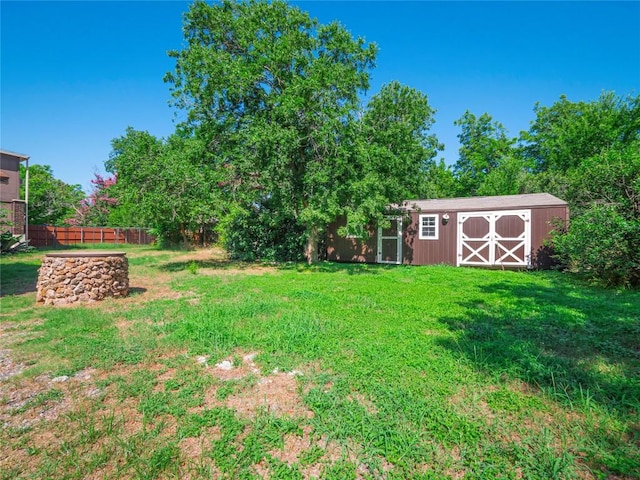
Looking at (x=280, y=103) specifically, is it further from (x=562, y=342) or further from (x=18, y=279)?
(x=562, y=342)

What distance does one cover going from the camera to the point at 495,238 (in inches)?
411

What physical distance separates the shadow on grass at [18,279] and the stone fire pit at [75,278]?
5.41 feet

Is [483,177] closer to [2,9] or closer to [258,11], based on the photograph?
[258,11]

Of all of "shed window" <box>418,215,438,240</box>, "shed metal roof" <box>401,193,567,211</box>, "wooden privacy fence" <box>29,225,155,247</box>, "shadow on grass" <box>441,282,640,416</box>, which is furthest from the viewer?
"wooden privacy fence" <box>29,225,155,247</box>

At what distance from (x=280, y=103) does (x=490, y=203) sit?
328 inches

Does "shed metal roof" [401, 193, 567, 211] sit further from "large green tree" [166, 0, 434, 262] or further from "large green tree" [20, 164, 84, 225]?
"large green tree" [20, 164, 84, 225]

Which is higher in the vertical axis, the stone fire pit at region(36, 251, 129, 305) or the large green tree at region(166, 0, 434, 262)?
the large green tree at region(166, 0, 434, 262)

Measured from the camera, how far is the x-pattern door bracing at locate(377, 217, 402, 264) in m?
12.0

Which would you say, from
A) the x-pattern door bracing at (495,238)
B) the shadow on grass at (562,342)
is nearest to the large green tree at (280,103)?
the x-pattern door bracing at (495,238)

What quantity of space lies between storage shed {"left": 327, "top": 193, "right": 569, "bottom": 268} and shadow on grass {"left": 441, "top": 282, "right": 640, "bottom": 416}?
4384 mm

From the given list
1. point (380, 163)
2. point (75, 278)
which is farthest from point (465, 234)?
point (75, 278)

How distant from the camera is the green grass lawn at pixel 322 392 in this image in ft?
5.78

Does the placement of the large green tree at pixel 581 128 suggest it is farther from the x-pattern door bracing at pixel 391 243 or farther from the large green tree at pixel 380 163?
the x-pattern door bracing at pixel 391 243

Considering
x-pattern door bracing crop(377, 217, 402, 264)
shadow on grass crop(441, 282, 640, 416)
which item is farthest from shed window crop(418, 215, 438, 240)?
shadow on grass crop(441, 282, 640, 416)
